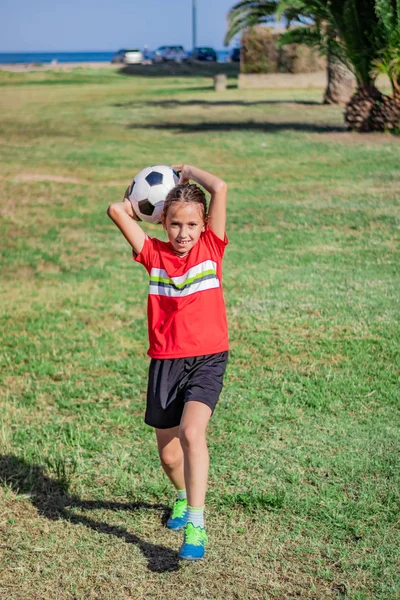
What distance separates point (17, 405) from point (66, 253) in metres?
4.23

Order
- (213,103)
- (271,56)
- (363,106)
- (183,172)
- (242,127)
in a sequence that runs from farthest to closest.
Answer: (271,56)
(213,103)
(242,127)
(363,106)
(183,172)

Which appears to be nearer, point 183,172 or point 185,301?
point 185,301

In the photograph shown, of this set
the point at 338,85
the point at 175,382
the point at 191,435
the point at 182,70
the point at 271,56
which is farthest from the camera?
the point at 182,70

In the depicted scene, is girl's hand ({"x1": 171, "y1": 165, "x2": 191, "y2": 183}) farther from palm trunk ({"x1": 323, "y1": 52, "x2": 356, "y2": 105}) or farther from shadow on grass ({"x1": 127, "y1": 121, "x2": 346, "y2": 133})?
palm trunk ({"x1": 323, "y1": 52, "x2": 356, "y2": 105})

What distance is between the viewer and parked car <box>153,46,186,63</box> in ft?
211

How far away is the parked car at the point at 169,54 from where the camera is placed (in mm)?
64250

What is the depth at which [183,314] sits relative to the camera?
3436mm

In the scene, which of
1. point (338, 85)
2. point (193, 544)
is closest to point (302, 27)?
point (338, 85)

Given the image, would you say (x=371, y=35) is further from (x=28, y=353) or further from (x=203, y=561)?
(x=203, y=561)

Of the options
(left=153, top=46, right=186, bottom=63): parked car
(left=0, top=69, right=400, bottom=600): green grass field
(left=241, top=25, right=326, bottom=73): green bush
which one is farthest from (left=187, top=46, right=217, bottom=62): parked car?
(left=0, top=69, right=400, bottom=600): green grass field

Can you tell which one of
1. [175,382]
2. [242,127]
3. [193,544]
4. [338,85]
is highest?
[175,382]

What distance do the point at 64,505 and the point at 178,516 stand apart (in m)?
0.63

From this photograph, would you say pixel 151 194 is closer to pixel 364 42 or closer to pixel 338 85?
pixel 364 42

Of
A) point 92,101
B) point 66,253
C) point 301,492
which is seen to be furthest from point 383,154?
point 92,101
